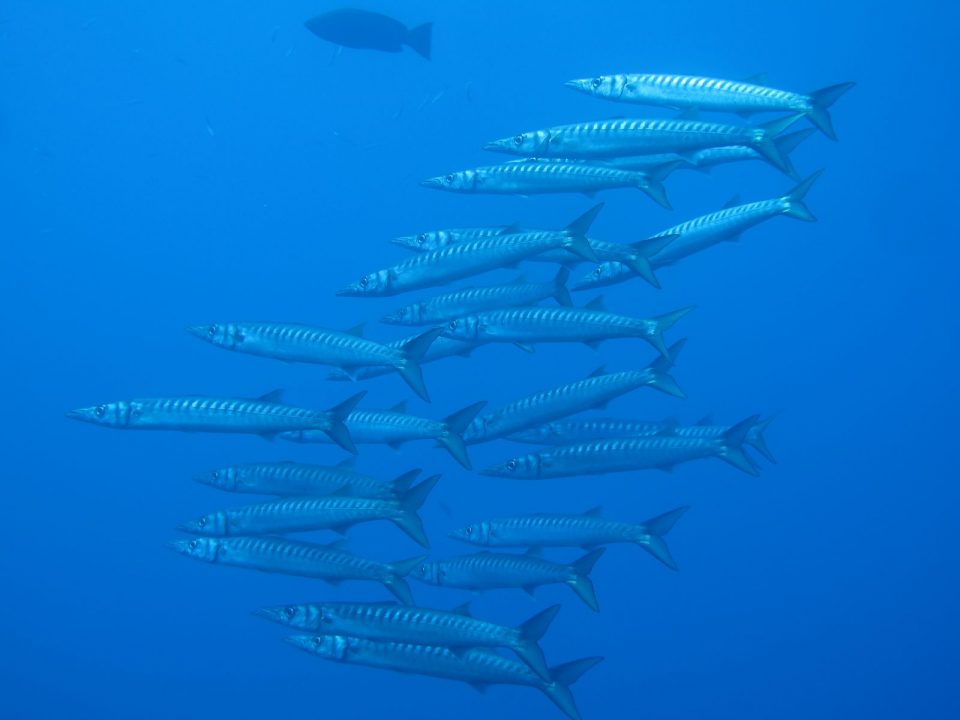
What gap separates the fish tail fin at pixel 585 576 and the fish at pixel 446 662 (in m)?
0.57

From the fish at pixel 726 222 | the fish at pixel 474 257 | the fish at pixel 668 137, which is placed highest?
the fish at pixel 668 137

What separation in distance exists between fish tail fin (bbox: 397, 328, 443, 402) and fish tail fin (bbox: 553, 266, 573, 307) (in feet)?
3.25

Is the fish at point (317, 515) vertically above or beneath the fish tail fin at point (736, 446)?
beneath

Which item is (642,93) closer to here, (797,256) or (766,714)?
(766,714)

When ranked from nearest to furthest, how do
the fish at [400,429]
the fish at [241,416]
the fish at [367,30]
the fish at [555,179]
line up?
the fish at [241,416] → the fish at [400,429] → the fish at [555,179] → the fish at [367,30]

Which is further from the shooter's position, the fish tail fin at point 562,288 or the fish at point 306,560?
the fish tail fin at point 562,288

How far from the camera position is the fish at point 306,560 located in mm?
5898

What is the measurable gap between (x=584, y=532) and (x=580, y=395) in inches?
44.8

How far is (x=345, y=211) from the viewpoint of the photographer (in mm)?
24328

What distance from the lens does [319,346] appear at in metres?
6.07

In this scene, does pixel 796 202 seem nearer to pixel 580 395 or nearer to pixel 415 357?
pixel 580 395

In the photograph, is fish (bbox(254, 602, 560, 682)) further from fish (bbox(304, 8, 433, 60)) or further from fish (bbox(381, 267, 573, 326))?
fish (bbox(304, 8, 433, 60))

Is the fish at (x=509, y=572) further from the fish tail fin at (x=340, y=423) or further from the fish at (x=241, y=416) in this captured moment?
the fish at (x=241, y=416)


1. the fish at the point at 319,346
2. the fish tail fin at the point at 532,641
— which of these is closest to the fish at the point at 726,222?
the fish at the point at 319,346
